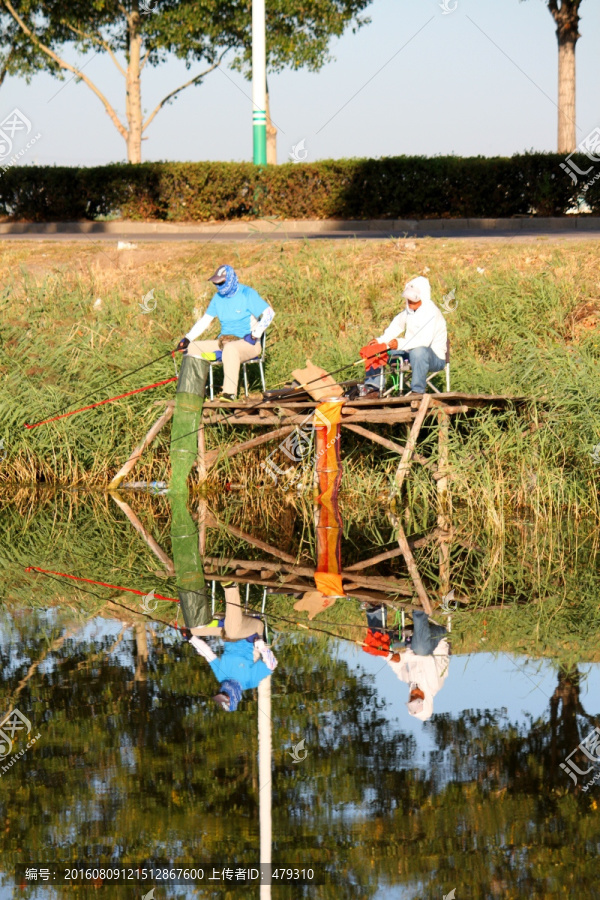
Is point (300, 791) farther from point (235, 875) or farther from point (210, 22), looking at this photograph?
point (210, 22)

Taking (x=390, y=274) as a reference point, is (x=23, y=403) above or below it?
below

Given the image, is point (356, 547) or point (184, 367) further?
point (184, 367)

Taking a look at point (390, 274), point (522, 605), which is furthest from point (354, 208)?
point (522, 605)

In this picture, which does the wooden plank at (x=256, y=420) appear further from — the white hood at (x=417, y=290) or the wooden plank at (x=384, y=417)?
the white hood at (x=417, y=290)

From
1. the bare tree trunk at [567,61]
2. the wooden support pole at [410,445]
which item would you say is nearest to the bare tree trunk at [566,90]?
the bare tree trunk at [567,61]

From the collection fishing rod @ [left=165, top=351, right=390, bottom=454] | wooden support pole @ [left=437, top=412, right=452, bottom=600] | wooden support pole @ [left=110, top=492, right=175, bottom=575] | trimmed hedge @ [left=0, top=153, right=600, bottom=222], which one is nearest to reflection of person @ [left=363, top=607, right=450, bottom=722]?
wooden support pole @ [left=110, top=492, right=175, bottom=575]

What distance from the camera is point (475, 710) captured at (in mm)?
6176

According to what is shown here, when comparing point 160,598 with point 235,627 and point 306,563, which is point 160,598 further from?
point 306,563

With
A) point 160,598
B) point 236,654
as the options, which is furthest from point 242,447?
point 236,654

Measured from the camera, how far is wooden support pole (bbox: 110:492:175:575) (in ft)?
32.4

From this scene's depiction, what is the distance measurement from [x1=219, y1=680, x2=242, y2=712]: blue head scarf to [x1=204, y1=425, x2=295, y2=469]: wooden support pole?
5.41 meters

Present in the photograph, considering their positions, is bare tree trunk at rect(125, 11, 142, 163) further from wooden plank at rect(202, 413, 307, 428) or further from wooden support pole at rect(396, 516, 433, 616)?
wooden support pole at rect(396, 516, 433, 616)

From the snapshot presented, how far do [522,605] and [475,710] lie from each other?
2.24 meters

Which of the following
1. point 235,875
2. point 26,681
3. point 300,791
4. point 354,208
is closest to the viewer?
point 235,875
